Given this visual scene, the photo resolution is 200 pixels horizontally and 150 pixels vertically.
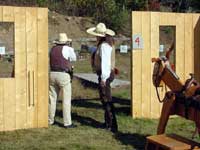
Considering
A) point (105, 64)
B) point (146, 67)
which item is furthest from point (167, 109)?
point (146, 67)

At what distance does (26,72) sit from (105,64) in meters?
1.41

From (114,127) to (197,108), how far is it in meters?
2.88

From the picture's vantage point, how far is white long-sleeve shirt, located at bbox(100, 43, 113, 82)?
397 inches

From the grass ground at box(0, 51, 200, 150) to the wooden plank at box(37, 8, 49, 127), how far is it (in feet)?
1.28

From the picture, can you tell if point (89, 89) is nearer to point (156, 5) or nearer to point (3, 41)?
point (3, 41)

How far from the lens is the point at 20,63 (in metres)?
10.3

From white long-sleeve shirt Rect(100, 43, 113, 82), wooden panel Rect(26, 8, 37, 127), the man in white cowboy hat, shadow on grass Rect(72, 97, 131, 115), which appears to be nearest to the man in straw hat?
white long-sleeve shirt Rect(100, 43, 113, 82)

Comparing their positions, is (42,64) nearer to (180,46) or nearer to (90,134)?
(90,134)

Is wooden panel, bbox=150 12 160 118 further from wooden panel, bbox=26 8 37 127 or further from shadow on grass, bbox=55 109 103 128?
wooden panel, bbox=26 8 37 127

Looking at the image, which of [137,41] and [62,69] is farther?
[137,41]

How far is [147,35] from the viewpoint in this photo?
11.7 m

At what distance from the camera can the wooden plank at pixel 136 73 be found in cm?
1152

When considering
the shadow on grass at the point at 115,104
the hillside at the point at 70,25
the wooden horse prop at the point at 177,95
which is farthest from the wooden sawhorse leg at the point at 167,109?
the hillside at the point at 70,25

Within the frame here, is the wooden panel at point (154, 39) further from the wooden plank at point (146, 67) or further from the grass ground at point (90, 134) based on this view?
the grass ground at point (90, 134)
